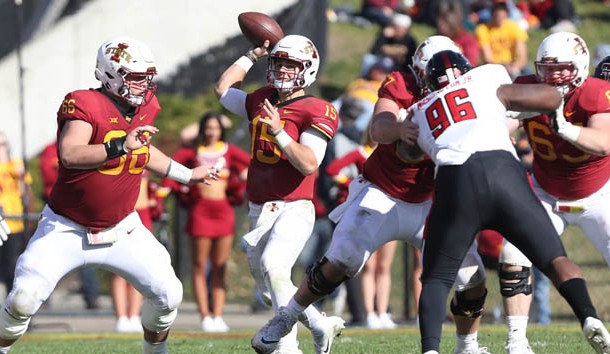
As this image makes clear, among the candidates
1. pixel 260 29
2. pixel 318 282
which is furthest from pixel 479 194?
pixel 260 29

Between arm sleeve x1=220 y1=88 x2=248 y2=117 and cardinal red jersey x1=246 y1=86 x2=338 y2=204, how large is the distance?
309 mm

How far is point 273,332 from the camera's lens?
7.55m

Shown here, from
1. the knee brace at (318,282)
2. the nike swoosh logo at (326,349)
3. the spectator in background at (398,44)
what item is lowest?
the spectator in background at (398,44)

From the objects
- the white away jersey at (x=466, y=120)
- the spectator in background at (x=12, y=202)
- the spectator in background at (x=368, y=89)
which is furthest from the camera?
the spectator in background at (x=368, y=89)

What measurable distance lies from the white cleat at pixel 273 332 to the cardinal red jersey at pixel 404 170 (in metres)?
0.99

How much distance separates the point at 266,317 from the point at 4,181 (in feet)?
9.57

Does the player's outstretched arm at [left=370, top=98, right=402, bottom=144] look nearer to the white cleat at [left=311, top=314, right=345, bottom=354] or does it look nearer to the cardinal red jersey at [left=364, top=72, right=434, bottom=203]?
the cardinal red jersey at [left=364, top=72, right=434, bottom=203]

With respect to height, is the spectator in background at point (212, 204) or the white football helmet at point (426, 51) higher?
the white football helmet at point (426, 51)

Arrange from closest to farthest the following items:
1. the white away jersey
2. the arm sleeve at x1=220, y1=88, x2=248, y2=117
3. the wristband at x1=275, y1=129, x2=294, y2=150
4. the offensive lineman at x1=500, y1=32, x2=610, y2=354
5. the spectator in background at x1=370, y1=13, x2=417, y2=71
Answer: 1. the white away jersey
2. the wristband at x1=275, y1=129, x2=294, y2=150
3. the offensive lineman at x1=500, y1=32, x2=610, y2=354
4. the arm sleeve at x1=220, y1=88, x2=248, y2=117
5. the spectator in background at x1=370, y1=13, x2=417, y2=71

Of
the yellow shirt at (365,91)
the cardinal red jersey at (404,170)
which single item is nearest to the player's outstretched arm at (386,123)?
the cardinal red jersey at (404,170)

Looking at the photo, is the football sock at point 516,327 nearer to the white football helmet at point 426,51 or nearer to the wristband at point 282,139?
the white football helmet at point 426,51

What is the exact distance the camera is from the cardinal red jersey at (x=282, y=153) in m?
7.86

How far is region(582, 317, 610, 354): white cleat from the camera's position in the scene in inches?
263

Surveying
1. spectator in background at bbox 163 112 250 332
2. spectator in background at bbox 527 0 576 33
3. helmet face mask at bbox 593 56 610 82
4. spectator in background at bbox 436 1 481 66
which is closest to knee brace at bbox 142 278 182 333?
helmet face mask at bbox 593 56 610 82
